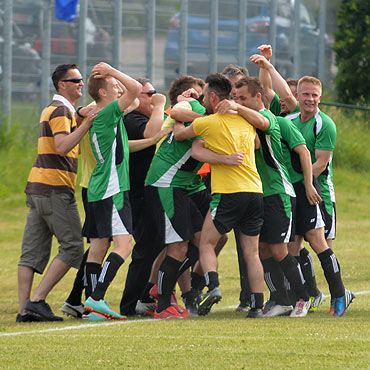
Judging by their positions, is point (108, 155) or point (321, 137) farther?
point (321, 137)

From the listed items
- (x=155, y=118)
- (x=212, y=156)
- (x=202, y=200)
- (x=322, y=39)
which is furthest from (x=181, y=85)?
(x=322, y=39)

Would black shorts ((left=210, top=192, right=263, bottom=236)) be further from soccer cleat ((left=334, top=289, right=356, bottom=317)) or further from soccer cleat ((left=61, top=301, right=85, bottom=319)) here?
soccer cleat ((left=61, top=301, right=85, bottom=319))

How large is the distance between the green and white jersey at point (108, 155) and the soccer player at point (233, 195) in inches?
26.1

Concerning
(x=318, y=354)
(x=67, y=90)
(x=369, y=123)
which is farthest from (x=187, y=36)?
(x=318, y=354)

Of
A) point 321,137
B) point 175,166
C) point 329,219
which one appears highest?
point 321,137

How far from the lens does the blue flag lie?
72.5 ft

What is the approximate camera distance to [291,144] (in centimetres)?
806

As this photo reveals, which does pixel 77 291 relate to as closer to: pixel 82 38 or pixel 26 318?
pixel 26 318

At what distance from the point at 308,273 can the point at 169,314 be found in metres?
1.66

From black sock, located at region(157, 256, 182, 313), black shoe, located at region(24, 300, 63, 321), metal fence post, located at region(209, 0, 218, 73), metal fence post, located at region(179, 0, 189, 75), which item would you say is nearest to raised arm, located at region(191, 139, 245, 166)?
black sock, located at region(157, 256, 182, 313)

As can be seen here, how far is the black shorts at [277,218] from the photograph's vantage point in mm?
7977

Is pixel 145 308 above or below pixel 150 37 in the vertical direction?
below

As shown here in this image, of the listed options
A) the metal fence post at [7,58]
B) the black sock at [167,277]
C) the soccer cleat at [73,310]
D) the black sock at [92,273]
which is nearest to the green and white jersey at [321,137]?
the black sock at [167,277]

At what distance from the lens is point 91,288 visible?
813cm
